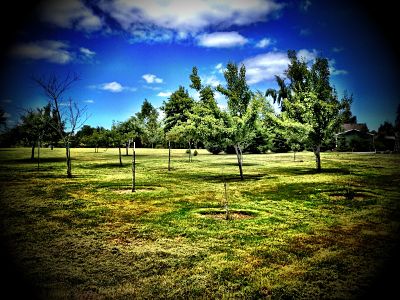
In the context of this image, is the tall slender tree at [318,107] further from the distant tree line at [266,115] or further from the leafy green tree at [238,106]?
the leafy green tree at [238,106]

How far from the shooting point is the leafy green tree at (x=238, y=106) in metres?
18.3

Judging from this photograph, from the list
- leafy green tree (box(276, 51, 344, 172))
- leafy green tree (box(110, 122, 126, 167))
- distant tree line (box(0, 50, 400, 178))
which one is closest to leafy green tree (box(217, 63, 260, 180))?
distant tree line (box(0, 50, 400, 178))

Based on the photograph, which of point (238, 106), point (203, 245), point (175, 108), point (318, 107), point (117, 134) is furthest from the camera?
point (175, 108)

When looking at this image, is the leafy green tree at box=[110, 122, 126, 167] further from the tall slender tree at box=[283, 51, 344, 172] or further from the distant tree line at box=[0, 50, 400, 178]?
the tall slender tree at box=[283, 51, 344, 172]

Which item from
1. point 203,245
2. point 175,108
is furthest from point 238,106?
point 175,108

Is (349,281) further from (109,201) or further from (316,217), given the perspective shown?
(109,201)

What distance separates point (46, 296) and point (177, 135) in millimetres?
38484

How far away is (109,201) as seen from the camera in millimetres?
Result: 12539

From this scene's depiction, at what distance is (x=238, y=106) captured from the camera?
62.7 feet

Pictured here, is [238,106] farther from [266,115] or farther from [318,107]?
[318,107]

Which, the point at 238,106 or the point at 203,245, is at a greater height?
the point at 238,106

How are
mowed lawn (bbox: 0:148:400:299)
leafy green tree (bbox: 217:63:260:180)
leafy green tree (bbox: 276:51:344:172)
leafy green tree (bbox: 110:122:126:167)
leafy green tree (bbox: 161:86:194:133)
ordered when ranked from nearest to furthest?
mowed lawn (bbox: 0:148:400:299), leafy green tree (bbox: 217:63:260:180), leafy green tree (bbox: 276:51:344:172), leafy green tree (bbox: 110:122:126:167), leafy green tree (bbox: 161:86:194:133)

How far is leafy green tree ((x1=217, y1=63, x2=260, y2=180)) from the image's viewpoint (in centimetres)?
1828

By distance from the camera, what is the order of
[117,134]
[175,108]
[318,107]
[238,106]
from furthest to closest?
[175,108]
[117,134]
[318,107]
[238,106]
